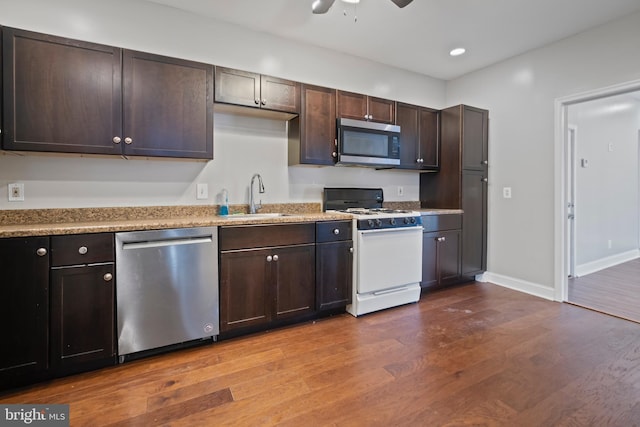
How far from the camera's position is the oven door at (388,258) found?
110 inches

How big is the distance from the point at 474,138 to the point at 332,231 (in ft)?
7.32

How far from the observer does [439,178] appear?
3883mm

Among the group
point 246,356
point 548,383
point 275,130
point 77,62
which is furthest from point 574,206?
point 77,62

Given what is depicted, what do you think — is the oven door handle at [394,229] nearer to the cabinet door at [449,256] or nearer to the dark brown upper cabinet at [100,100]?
the cabinet door at [449,256]

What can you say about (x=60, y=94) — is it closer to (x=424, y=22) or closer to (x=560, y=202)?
(x=424, y=22)

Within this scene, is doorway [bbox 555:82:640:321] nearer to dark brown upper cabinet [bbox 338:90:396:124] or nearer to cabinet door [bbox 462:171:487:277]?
cabinet door [bbox 462:171:487:277]

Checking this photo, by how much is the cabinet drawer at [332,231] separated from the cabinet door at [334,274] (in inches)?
1.7

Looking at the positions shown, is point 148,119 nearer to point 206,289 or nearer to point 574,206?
point 206,289

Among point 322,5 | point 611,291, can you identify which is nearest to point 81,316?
point 322,5

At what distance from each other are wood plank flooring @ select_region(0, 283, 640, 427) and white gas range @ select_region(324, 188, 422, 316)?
310 mm

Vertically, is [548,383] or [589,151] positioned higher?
[589,151]

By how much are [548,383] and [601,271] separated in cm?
358

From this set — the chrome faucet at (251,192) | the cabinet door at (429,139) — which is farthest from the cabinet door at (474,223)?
the chrome faucet at (251,192)

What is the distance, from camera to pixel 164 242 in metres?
2.06
